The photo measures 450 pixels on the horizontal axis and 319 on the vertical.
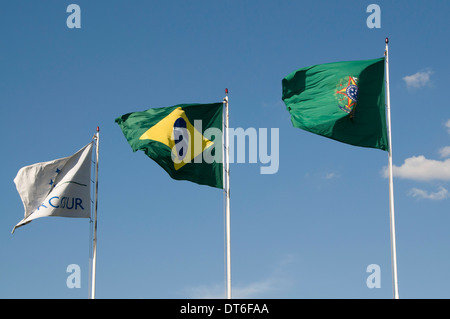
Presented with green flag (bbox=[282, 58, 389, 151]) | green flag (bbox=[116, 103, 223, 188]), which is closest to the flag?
green flag (bbox=[116, 103, 223, 188])

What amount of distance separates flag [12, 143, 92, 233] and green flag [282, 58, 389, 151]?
40.6 ft

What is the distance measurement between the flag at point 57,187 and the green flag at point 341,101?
12389mm

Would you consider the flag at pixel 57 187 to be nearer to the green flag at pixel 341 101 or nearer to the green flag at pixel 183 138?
the green flag at pixel 183 138

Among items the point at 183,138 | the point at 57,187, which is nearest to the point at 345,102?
the point at 183,138

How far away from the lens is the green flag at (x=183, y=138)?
39531 mm

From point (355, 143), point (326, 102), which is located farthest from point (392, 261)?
point (326, 102)

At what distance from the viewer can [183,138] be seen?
40.1 meters

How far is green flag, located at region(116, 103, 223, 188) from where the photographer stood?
39.5 meters

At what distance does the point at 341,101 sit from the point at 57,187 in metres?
16.4

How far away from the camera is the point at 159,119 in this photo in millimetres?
40406

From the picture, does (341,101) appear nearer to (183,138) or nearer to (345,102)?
(345,102)

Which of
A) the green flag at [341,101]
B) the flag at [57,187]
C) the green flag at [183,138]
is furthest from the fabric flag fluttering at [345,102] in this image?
the flag at [57,187]

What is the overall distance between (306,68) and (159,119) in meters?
8.14
